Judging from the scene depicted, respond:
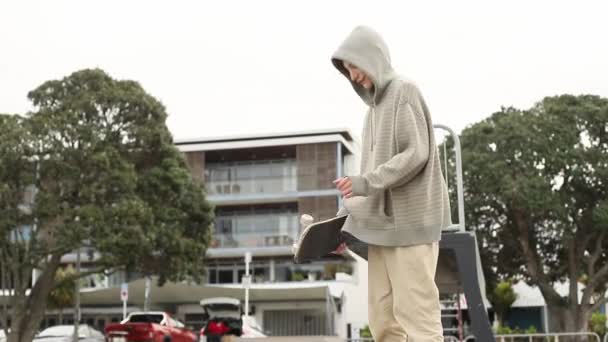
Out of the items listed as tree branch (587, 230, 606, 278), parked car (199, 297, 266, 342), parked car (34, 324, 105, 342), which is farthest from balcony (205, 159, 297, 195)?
parked car (199, 297, 266, 342)

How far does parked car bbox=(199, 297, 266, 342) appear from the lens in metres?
20.4

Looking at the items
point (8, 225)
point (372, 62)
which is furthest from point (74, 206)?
point (372, 62)

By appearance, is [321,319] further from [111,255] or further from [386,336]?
[386,336]

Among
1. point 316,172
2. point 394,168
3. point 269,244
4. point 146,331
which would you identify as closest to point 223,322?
point 146,331

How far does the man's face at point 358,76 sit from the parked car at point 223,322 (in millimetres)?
17523

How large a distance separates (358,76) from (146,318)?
21.5m

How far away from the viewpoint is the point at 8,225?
21938 mm

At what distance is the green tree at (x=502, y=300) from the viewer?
41.4 metres

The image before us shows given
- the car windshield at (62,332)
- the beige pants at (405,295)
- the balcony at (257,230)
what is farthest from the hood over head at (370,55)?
the balcony at (257,230)

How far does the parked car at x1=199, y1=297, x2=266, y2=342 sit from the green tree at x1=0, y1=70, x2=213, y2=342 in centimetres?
209

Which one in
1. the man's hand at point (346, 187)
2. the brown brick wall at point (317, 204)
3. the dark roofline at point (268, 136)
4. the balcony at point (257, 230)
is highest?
the dark roofline at point (268, 136)

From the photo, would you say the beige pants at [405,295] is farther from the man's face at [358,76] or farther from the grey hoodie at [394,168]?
the man's face at [358,76]

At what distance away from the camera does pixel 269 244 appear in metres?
38.4

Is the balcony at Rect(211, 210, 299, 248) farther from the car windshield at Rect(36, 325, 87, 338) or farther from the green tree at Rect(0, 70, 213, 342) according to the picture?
the green tree at Rect(0, 70, 213, 342)
